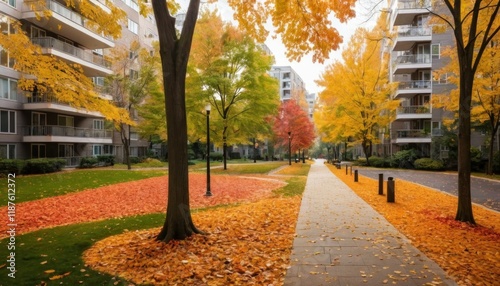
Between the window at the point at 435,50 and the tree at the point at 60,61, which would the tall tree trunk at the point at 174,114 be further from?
the window at the point at 435,50

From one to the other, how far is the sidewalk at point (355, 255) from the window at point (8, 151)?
993 inches

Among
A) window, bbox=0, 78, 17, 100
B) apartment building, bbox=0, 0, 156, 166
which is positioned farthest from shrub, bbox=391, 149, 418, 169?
window, bbox=0, 78, 17, 100

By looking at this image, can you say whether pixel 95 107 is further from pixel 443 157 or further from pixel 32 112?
pixel 443 157

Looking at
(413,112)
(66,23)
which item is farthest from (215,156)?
(66,23)

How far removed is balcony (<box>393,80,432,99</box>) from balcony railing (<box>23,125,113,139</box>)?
35739mm

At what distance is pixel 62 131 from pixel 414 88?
38826mm

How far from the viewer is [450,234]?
768 cm

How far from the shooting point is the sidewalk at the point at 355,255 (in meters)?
4.90

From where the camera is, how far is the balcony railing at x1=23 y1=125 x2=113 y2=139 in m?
26.5

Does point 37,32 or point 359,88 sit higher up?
point 37,32

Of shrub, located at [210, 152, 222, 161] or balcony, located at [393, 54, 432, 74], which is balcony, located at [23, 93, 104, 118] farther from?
balcony, located at [393, 54, 432, 74]

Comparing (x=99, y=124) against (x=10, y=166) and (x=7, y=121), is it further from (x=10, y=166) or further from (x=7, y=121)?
(x=10, y=166)

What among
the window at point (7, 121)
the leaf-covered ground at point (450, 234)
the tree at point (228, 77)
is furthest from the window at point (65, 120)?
the leaf-covered ground at point (450, 234)

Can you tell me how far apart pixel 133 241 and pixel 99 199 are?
768 cm
